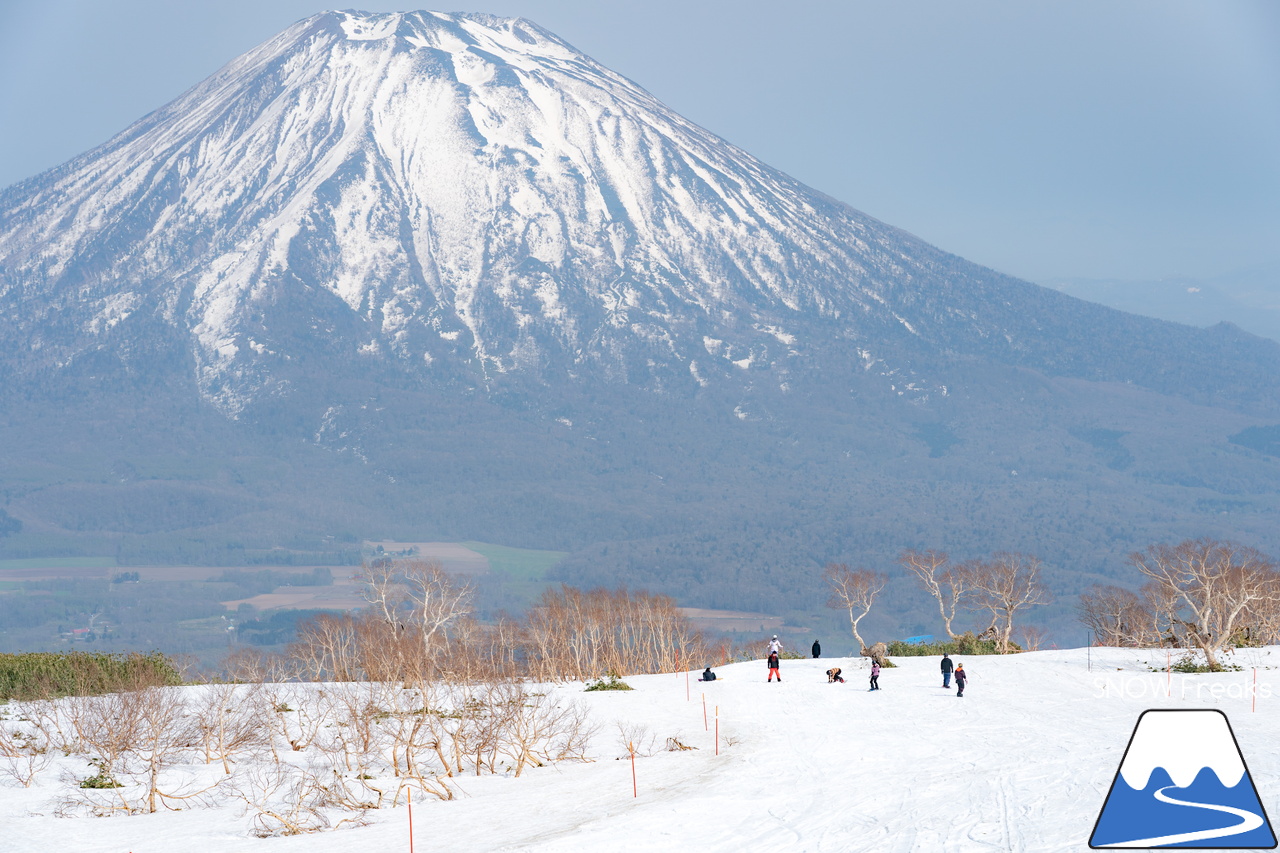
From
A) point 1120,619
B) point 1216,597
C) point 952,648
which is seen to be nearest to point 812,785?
point 1216,597

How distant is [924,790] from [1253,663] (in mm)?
22858

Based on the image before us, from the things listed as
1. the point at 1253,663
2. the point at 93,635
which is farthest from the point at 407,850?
the point at 93,635

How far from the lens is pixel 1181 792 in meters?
13.4

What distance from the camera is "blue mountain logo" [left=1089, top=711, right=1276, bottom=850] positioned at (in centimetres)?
1327

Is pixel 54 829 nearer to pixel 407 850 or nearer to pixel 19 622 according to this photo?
pixel 407 850

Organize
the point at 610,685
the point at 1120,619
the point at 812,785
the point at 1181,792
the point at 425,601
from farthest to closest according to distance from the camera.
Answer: the point at 1120,619 → the point at 425,601 → the point at 610,685 → the point at 812,785 → the point at 1181,792

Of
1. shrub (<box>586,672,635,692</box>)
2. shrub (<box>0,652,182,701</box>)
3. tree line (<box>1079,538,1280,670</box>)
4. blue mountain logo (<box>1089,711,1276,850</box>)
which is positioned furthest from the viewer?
shrub (<box>586,672,635,692</box>)

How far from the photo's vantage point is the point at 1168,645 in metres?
47.8

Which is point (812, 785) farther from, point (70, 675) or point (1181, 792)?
point (70, 675)

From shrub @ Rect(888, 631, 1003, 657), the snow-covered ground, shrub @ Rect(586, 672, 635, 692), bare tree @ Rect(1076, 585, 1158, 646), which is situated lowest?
the snow-covered ground

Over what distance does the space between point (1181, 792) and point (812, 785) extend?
12289 mm

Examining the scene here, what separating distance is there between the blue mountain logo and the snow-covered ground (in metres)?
4.92
